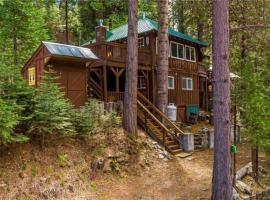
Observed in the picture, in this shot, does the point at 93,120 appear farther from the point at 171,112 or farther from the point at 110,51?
the point at 171,112

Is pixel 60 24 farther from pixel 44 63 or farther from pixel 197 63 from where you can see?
pixel 44 63

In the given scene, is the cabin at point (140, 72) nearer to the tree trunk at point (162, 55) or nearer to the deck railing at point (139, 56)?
the deck railing at point (139, 56)

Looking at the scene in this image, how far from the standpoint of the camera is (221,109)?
29.4 feet

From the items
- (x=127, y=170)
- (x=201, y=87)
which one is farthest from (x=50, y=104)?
(x=201, y=87)

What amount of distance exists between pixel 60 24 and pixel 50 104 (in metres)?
27.2

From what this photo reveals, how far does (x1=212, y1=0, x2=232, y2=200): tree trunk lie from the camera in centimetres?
895

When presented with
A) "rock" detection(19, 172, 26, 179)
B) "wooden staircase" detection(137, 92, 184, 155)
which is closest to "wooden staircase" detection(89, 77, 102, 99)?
"wooden staircase" detection(137, 92, 184, 155)

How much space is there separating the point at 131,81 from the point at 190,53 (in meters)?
11.1

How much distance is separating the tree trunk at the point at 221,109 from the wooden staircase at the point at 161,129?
4.86 m

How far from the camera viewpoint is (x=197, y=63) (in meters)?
23.9

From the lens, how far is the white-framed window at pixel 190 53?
22766 millimetres

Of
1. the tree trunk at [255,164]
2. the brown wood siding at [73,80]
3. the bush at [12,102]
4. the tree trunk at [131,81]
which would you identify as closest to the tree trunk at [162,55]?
Result: the tree trunk at [131,81]

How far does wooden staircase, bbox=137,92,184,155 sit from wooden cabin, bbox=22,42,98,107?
309 cm

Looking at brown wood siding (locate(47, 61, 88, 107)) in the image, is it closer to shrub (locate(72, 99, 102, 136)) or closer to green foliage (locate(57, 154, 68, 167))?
shrub (locate(72, 99, 102, 136))
